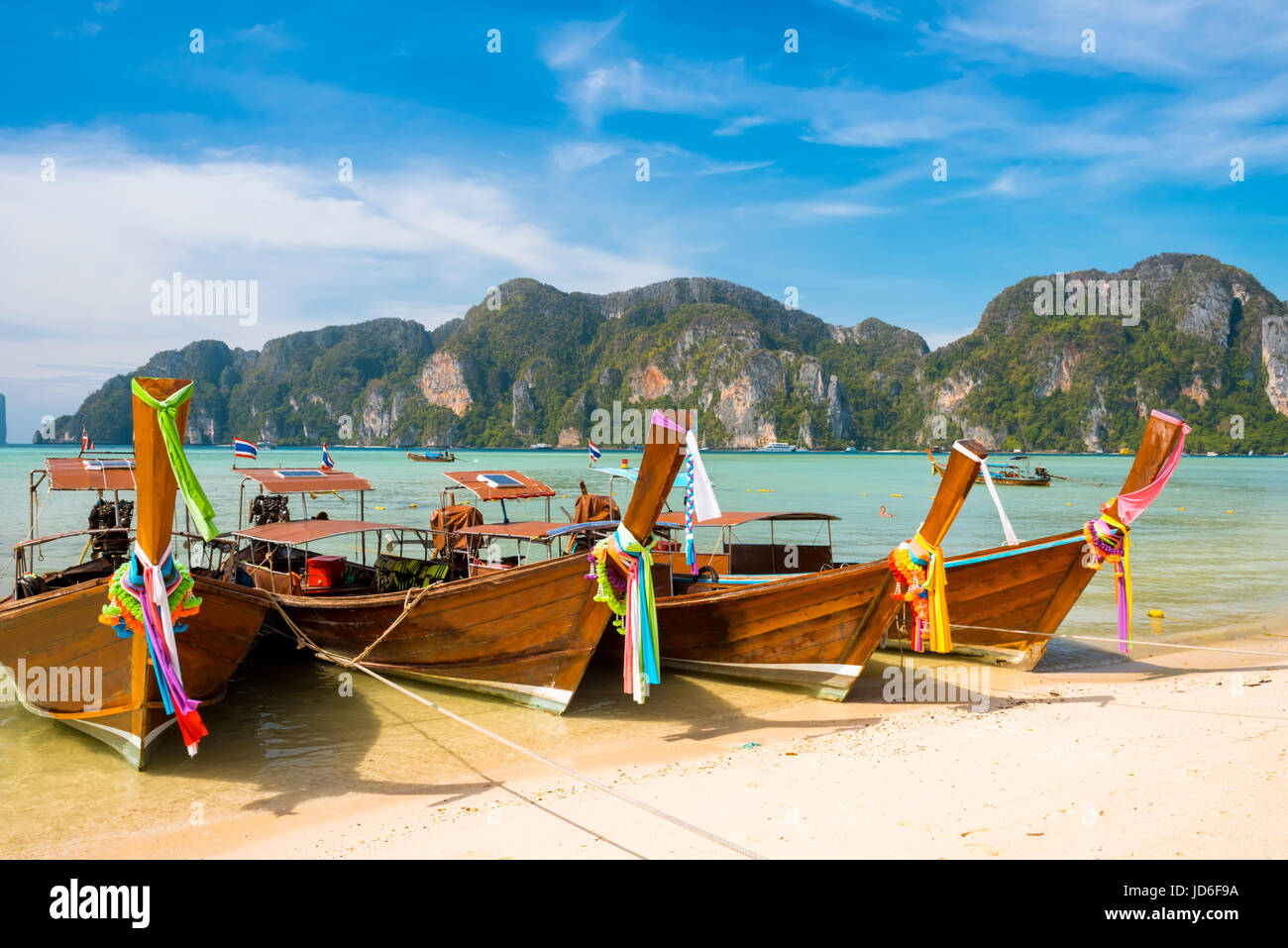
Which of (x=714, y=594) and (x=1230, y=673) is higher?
(x=714, y=594)

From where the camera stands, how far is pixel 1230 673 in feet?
31.2

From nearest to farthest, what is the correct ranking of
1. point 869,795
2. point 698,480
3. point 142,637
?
point 869,795 < point 142,637 < point 698,480

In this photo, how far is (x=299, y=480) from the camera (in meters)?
12.5

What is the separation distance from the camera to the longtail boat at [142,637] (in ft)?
19.4

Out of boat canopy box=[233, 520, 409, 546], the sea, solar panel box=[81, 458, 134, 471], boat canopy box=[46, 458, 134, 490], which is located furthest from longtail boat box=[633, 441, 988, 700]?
solar panel box=[81, 458, 134, 471]

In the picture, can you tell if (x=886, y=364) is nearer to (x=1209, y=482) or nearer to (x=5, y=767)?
(x=1209, y=482)

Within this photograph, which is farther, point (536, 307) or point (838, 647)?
point (536, 307)

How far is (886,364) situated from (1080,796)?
161m

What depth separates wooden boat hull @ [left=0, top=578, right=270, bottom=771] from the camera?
673 centimetres

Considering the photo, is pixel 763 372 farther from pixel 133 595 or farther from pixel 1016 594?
pixel 133 595

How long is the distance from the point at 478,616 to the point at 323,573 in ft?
11.5

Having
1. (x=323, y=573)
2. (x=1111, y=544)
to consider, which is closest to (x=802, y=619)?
(x=1111, y=544)

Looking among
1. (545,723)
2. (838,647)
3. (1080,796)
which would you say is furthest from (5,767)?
(1080,796)
